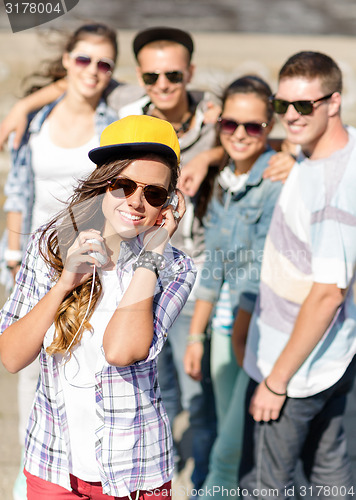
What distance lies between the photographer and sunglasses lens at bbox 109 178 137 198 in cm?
164

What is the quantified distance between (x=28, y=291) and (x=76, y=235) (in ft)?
0.75

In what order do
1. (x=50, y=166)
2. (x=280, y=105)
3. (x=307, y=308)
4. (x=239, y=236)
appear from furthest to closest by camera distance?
(x=50, y=166), (x=239, y=236), (x=280, y=105), (x=307, y=308)

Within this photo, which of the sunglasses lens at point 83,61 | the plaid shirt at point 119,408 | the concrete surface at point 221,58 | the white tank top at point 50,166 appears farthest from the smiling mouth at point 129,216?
the concrete surface at point 221,58

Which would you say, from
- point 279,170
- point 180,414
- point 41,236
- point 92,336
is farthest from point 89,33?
point 180,414

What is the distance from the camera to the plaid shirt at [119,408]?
1.71m

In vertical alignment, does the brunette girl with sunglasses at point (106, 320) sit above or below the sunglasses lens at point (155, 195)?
below

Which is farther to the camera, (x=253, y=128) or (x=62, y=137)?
(x=62, y=137)

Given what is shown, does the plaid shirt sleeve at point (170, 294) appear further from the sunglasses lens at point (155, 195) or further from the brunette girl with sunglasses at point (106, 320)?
the sunglasses lens at point (155, 195)

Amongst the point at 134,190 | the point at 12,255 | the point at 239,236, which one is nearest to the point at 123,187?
the point at 134,190

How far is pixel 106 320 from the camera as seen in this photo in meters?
1.74

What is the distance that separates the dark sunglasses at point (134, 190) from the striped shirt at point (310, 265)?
0.68 m

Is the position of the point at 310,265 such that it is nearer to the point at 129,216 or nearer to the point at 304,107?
the point at 304,107

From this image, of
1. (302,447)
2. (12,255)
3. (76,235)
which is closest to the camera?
(76,235)

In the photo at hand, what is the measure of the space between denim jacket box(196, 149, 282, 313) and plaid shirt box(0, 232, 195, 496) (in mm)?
732
